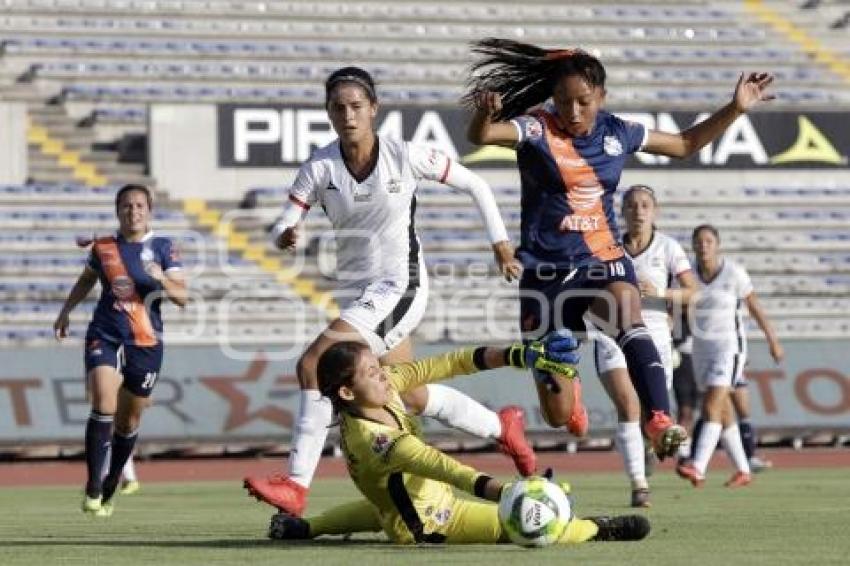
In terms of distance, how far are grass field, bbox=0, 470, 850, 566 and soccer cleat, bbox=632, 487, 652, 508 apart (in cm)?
9

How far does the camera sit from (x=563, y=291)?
35.2ft

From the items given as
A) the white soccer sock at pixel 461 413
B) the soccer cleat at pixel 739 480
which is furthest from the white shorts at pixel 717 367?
the white soccer sock at pixel 461 413

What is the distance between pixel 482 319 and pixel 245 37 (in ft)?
22.6

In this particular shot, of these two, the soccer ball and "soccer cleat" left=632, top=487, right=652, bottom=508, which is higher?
the soccer ball

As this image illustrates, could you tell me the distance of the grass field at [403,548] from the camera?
8.37 meters

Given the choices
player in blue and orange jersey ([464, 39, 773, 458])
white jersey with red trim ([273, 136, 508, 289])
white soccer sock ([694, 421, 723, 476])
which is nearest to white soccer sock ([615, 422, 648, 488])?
white soccer sock ([694, 421, 723, 476])

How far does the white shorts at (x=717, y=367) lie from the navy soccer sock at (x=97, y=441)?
5.77m

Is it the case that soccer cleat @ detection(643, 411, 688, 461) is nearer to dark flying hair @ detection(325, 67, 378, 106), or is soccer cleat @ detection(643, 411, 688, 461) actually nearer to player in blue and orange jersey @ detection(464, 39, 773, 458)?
player in blue and orange jersey @ detection(464, 39, 773, 458)

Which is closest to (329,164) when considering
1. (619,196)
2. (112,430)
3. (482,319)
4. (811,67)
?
(112,430)

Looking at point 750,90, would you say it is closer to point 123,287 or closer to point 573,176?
point 573,176

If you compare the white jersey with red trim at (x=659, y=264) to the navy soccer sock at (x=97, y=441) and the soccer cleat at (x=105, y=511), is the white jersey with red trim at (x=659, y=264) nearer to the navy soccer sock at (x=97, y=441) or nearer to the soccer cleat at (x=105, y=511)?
the navy soccer sock at (x=97, y=441)

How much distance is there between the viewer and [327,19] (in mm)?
33000

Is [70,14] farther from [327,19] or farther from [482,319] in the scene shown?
[482,319]

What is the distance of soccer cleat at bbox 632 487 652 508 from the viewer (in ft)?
43.7
